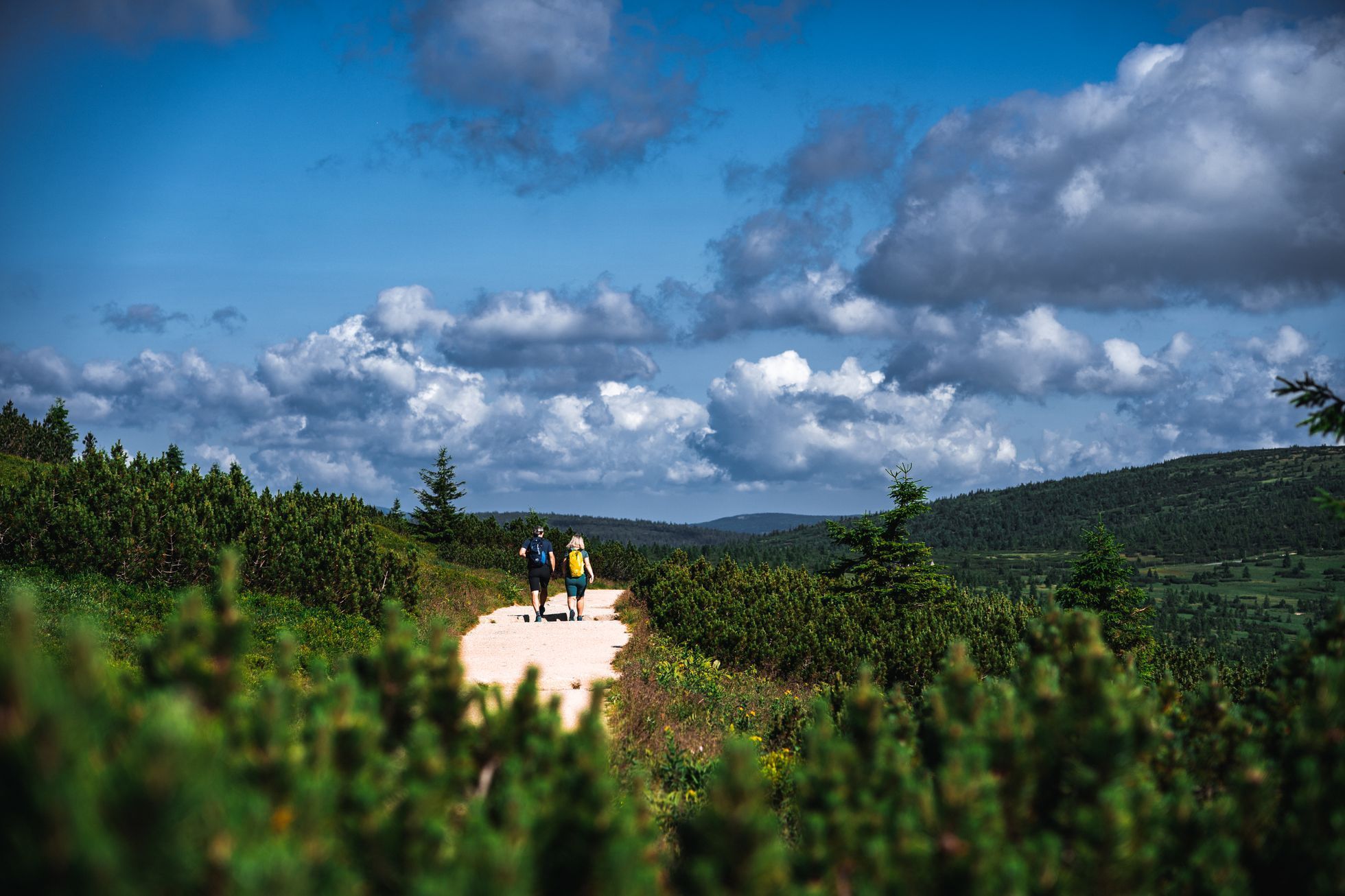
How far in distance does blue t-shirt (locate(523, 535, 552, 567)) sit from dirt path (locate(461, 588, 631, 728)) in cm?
135

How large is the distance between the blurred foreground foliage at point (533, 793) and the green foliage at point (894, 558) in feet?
61.6

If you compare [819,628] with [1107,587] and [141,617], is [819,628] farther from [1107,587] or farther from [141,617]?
[1107,587]

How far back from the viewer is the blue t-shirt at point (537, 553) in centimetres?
1831

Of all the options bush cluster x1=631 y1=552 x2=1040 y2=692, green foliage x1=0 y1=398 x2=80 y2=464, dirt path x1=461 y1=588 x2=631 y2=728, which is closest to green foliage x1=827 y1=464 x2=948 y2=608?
bush cluster x1=631 y1=552 x2=1040 y2=692

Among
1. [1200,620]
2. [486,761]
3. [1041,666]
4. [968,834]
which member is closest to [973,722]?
[1041,666]

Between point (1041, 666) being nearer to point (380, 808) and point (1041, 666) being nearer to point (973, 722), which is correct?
point (973, 722)

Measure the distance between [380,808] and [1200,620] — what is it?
121 m

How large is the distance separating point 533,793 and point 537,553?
15.5 metres

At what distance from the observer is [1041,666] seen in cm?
414

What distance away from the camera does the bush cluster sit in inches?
578

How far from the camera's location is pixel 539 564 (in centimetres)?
1836

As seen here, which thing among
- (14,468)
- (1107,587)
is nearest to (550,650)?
(1107,587)

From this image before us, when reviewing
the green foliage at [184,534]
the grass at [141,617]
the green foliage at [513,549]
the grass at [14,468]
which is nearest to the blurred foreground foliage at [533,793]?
the grass at [141,617]

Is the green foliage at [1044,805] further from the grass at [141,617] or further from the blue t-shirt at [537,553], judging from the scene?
the blue t-shirt at [537,553]
